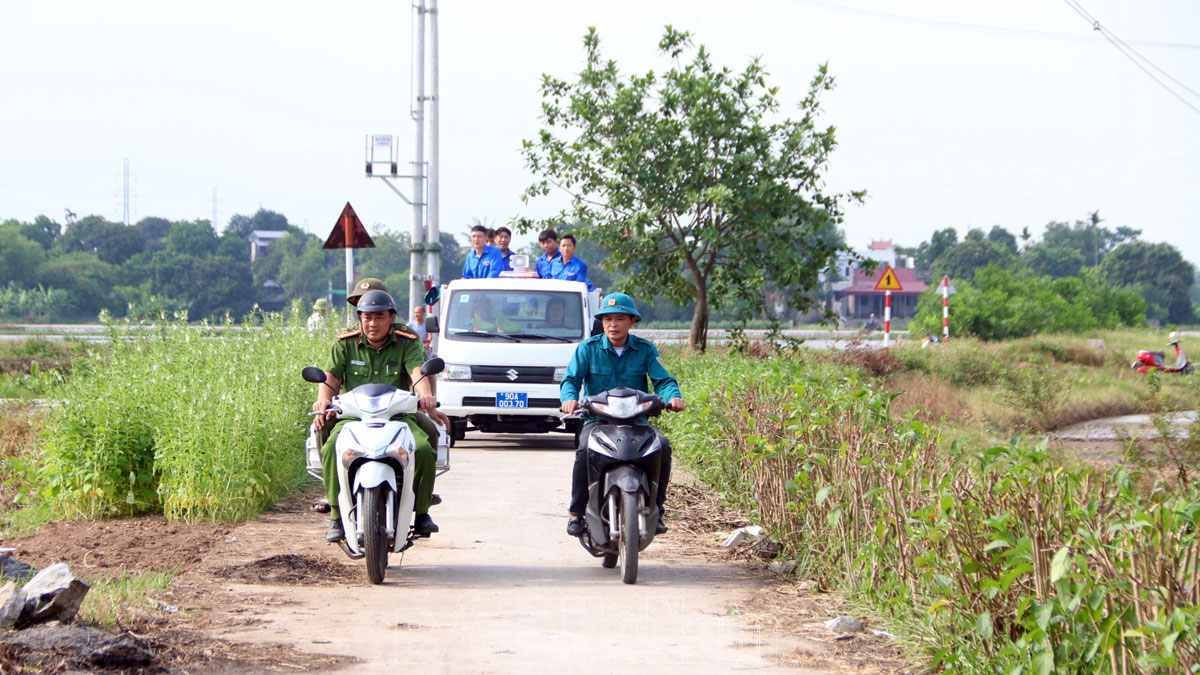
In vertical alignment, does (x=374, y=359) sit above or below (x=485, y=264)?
below

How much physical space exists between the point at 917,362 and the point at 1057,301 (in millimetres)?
18182

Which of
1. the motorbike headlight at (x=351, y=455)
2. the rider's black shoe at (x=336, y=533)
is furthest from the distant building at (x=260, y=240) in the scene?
the motorbike headlight at (x=351, y=455)

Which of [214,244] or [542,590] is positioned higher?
[214,244]

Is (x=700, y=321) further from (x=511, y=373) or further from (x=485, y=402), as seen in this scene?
(x=485, y=402)

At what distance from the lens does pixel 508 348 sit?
13648mm

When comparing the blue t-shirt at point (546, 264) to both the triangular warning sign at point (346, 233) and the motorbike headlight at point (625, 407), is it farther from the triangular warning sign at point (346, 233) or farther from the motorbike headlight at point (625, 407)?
the motorbike headlight at point (625, 407)

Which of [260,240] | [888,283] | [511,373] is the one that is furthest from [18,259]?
[260,240]

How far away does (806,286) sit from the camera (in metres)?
17.2

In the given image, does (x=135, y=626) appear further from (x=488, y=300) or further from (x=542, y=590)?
(x=488, y=300)

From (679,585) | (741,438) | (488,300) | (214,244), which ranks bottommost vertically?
(679,585)

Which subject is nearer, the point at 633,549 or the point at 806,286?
the point at 633,549

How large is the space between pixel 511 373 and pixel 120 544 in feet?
21.1

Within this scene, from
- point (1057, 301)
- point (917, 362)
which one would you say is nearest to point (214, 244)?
point (1057, 301)

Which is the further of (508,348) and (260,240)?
(260,240)
